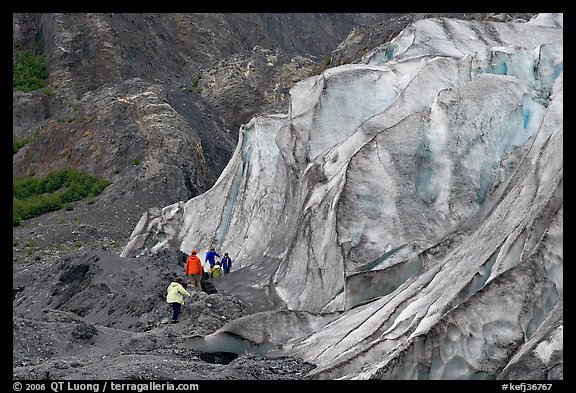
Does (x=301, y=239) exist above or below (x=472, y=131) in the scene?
below

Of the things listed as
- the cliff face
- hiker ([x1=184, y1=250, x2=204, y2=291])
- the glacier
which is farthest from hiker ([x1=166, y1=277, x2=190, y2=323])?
the cliff face

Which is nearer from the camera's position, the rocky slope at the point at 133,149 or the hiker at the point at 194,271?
the rocky slope at the point at 133,149

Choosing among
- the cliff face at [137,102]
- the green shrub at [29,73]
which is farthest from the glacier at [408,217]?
the green shrub at [29,73]

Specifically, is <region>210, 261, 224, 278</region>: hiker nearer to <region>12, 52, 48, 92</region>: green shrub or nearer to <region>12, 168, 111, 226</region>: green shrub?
<region>12, 168, 111, 226</region>: green shrub

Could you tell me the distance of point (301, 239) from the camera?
20.8 m

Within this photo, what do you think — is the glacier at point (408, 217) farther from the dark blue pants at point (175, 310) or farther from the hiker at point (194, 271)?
the dark blue pants at point (175, 310)

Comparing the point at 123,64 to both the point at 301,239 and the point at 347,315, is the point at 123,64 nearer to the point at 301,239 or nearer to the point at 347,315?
the point at 301,239

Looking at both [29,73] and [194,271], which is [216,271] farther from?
[29,73]

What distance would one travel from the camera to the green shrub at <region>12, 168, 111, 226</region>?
4025 cm

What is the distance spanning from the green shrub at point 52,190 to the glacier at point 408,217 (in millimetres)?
10804

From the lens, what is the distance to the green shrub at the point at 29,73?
52938 mm

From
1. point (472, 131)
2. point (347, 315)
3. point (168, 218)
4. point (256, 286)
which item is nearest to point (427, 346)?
point (347, 315)

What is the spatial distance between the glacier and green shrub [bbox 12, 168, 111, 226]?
35.4ft

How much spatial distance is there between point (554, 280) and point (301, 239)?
908 centimetres
